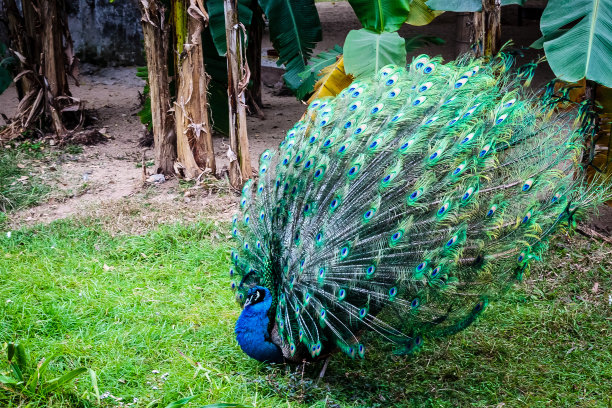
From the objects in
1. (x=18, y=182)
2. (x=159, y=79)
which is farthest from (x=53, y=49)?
(x=159, y=79)

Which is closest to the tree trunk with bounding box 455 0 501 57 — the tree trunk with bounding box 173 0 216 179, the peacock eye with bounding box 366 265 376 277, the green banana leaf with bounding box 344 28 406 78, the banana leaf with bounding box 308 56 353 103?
the green banana leaf with bounding box 344 28 406 78

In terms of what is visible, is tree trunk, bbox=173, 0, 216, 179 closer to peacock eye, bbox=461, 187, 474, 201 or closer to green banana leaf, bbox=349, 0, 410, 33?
green banana leaf, bbox=349, 0, 410, 33

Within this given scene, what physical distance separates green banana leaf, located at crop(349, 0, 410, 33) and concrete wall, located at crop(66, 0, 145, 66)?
6.64 meters

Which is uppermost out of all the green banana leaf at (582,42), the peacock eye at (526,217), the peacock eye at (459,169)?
the green banana leaf at (582,42)

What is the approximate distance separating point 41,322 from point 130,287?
0.73 metres

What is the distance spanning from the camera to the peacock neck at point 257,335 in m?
3.41

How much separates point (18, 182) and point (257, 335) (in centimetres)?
423

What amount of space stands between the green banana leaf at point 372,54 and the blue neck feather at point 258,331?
9.25 ft

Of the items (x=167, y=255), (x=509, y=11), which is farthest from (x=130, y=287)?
(x=509, y=11)

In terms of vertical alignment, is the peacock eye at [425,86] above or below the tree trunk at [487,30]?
below

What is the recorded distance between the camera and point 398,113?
339 centimetres

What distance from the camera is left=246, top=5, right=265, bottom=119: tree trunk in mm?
8055

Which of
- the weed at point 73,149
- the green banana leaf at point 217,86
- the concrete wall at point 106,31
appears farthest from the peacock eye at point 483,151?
the concrete wall at point 106,31

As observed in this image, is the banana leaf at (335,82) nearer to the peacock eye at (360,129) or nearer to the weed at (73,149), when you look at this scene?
the peacock eye at (360,129)
